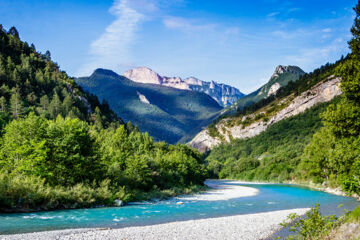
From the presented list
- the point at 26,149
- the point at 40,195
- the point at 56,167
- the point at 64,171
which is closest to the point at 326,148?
the point at 64,171

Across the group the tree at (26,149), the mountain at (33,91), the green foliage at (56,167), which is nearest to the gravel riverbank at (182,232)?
the green foliage at (56,167)

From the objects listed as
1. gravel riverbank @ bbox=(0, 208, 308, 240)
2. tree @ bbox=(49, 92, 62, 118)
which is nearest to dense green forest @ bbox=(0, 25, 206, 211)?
gravel riverbank @ bbox=(0, 208, 308, 240)

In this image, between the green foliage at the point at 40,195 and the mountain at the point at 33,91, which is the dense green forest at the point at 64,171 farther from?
the mountain at the point at 33,91

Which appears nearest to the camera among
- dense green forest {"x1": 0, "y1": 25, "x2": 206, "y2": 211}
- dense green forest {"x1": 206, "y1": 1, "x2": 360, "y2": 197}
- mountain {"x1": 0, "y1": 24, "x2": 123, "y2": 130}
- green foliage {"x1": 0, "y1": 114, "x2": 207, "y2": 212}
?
dense green forest {"x1": 206, "y1": 1, "x2": 360, "y2": 197}

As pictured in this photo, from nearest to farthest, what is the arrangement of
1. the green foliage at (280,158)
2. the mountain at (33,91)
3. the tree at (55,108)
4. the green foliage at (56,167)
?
1. the green foliage at (56,167)
2. the mountain at (33,91)
3. the tree at (55,108)
4. the green foliage at (280,158)

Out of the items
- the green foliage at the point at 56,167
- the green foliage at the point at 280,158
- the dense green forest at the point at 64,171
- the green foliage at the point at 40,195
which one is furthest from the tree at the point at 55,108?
the green foliage at the point at 280,158

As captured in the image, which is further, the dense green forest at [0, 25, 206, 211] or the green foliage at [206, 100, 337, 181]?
the green foliage at [206, 100, 337, 181]

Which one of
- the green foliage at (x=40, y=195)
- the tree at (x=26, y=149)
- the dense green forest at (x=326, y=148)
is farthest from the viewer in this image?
the tree at (x=26, y=149)

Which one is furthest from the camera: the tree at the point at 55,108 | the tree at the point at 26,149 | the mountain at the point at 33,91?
the tree at the point at 55,108

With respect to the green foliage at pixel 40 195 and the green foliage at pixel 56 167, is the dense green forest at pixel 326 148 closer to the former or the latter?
the green foliage at pixel 40 195

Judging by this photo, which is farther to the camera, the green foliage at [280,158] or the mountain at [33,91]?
the green foliage at [280,158]

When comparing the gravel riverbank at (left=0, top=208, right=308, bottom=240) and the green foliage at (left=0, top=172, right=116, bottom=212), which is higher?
the green foliage at (left=0, top=172, right=116, bottom=212)

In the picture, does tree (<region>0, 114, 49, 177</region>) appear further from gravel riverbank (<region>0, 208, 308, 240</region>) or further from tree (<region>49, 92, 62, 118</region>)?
tree (<region>49, 92, 62, 118</region>)

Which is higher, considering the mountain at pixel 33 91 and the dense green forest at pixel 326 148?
the mountain at pixel 33 91
